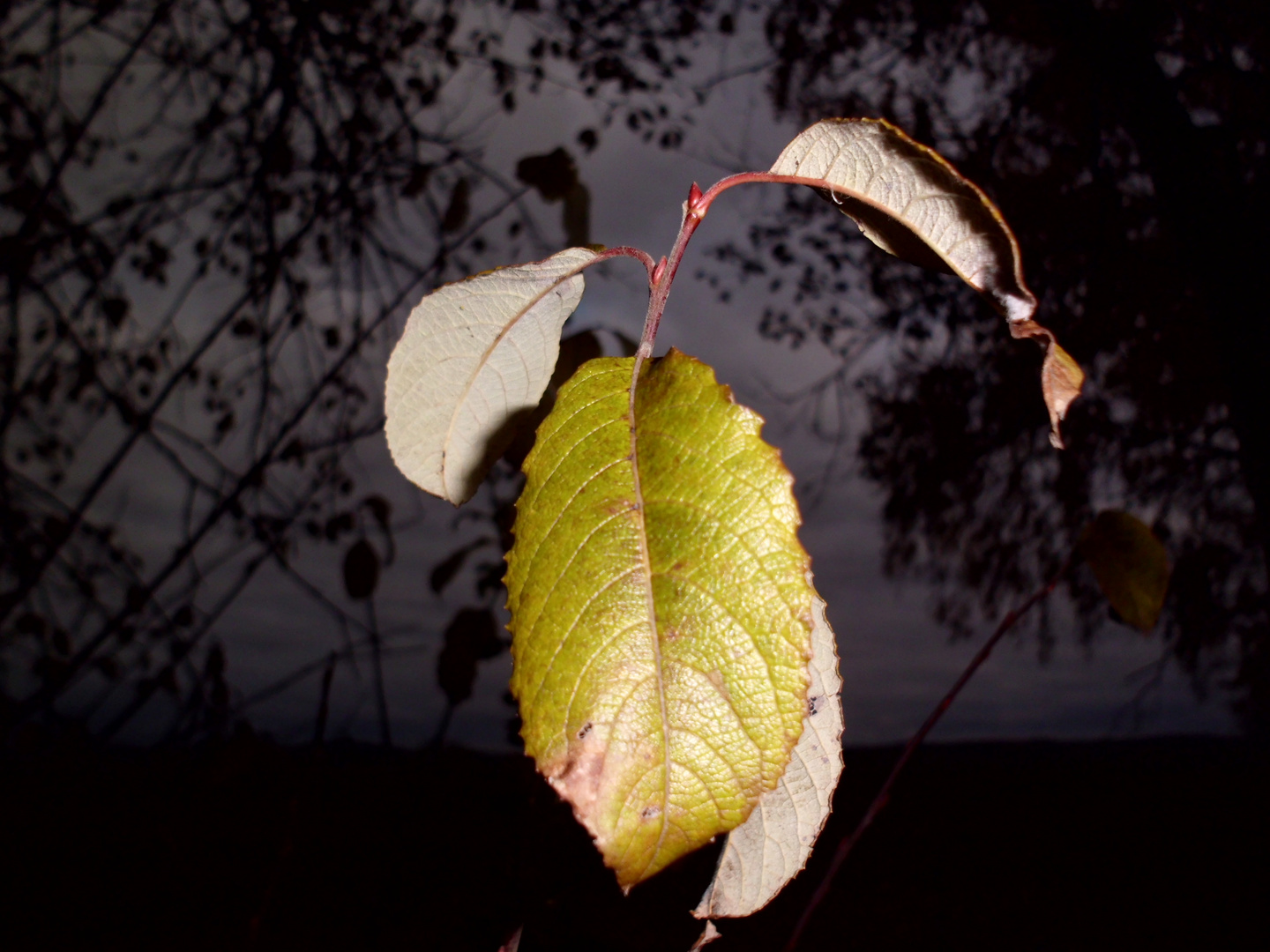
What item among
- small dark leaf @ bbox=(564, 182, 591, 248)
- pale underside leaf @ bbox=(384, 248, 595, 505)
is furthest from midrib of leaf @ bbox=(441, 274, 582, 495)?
small dark leaf @ bbox=(564, 182, 591, 248)

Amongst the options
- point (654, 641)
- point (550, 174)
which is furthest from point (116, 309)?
point (654, 641)

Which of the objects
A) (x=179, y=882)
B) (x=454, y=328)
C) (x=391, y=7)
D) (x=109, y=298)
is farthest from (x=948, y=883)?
(x=391, y=7)

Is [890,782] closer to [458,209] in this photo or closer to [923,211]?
[923,211]

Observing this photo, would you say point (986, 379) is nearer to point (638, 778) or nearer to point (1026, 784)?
point (1026, 784)

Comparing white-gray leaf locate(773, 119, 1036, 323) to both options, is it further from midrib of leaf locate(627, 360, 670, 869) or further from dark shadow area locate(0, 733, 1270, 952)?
dark shadow area locate(0, 733, 1270, 952)

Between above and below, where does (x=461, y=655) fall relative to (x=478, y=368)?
below
